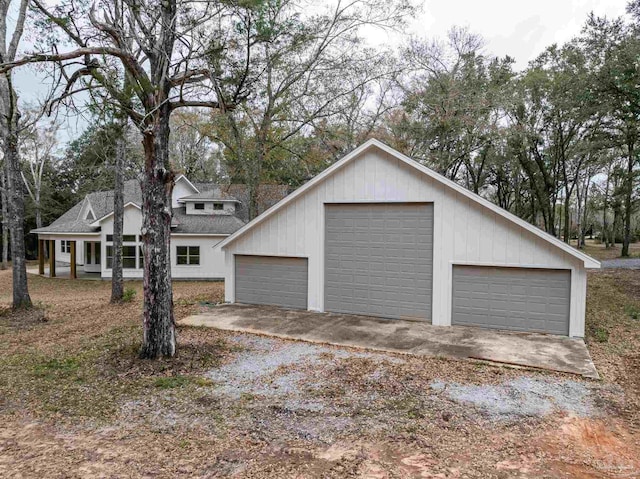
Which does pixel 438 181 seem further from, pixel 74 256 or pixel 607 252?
pixel 607 252

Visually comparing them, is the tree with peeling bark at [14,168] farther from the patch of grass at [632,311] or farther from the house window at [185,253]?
the patch of grass at [632,311]

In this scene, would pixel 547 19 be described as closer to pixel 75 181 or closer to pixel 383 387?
pixel 383 387

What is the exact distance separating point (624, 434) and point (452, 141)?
62.1 ft

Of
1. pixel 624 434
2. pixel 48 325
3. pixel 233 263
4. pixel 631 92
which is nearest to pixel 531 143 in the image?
pixel 631 92

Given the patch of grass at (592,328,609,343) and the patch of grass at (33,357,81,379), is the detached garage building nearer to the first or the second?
the patch of grass at (592,328,609,343)

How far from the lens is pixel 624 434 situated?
4578 millimetres

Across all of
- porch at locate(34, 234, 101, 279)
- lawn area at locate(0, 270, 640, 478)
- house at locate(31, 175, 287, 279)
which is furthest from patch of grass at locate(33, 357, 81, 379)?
porch at locate(34, 234, 101, 279)

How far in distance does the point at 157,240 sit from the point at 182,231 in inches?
568

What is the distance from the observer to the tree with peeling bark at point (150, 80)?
661 centimetres

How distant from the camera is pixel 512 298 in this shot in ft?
30.7

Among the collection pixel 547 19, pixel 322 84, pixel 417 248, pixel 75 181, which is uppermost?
pixel 547 19

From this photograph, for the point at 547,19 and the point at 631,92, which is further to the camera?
the point at 547,19

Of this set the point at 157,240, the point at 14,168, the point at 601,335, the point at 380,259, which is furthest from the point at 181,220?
the point at 601,335

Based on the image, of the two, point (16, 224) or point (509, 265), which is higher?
point (16, 224)
